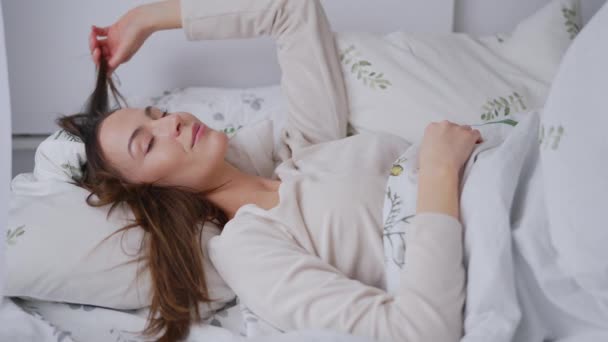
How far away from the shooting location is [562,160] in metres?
0.79

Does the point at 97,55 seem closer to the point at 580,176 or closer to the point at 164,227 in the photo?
the point at 164,227

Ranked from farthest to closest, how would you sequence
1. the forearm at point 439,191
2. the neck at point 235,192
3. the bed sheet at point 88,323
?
1. the neck at point 235,192
2. the bed sheet at point 88,323
3. the forearm at point 439,191

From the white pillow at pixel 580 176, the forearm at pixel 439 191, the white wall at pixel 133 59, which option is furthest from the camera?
the white wall at pixel 133 59

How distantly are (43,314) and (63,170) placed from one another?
0.88 feet

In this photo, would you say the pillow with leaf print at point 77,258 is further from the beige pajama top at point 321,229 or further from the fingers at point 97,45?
the fingers at point 97,45

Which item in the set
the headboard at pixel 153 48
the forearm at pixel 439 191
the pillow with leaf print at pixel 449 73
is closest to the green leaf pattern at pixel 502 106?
the pillow with leaf print at pixel 449 73

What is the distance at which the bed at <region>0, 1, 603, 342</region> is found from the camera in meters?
1.03

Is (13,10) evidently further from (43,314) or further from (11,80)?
(43,314)

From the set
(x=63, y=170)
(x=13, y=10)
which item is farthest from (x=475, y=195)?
(x=13, y=10)

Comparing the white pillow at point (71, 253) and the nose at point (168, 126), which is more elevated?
the nose at point (168, 126)

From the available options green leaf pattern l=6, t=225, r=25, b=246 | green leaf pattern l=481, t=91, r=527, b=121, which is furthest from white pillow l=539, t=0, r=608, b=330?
green leaf pattern l=6, t=225, r=25, b=246

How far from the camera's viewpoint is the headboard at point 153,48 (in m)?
1.56

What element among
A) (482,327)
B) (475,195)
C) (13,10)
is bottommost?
(482,327)

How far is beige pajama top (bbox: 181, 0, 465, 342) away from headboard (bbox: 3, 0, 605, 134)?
1.09 feet
